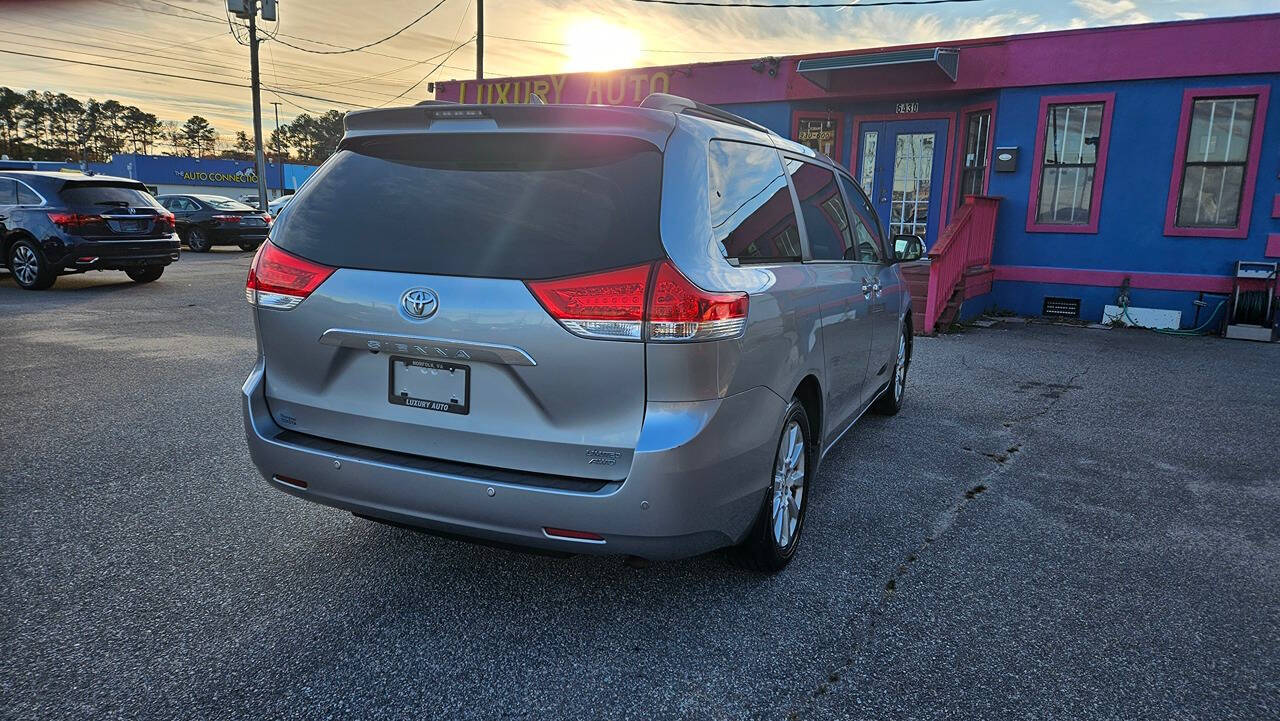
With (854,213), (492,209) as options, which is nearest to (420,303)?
(492,209)

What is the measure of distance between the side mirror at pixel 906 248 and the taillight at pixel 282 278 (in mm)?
3799

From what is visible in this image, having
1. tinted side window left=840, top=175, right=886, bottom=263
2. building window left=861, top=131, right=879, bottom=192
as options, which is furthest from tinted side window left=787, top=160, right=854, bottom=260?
building window left=861, top=131, right=879, bottom=192

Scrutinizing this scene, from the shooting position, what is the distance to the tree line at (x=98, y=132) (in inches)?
3612

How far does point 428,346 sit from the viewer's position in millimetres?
2580

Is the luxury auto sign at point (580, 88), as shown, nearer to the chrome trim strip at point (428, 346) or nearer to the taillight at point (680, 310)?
the chrome trim strip at point (428, 346)

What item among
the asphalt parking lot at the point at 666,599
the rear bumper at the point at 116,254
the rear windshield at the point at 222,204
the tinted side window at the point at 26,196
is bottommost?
the asphalt parking lot at the point at 666,599

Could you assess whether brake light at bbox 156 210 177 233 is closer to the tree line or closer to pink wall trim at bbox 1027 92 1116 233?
pink wall trim at bbox 1027 92 1116 233

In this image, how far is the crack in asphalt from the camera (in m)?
2.51

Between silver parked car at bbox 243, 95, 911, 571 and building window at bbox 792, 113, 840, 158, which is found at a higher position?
building window at bbox 792, 113, 840, 158

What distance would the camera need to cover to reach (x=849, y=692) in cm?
248

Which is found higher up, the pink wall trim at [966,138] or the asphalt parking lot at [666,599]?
the pink wall trim at [966,138]

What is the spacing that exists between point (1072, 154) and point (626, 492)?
38.9ft

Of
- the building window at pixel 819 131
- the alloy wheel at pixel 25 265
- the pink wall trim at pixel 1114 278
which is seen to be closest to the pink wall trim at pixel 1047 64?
the building window at pixel 819 131

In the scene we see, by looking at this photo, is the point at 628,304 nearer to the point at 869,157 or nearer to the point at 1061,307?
the point at 1061,307
